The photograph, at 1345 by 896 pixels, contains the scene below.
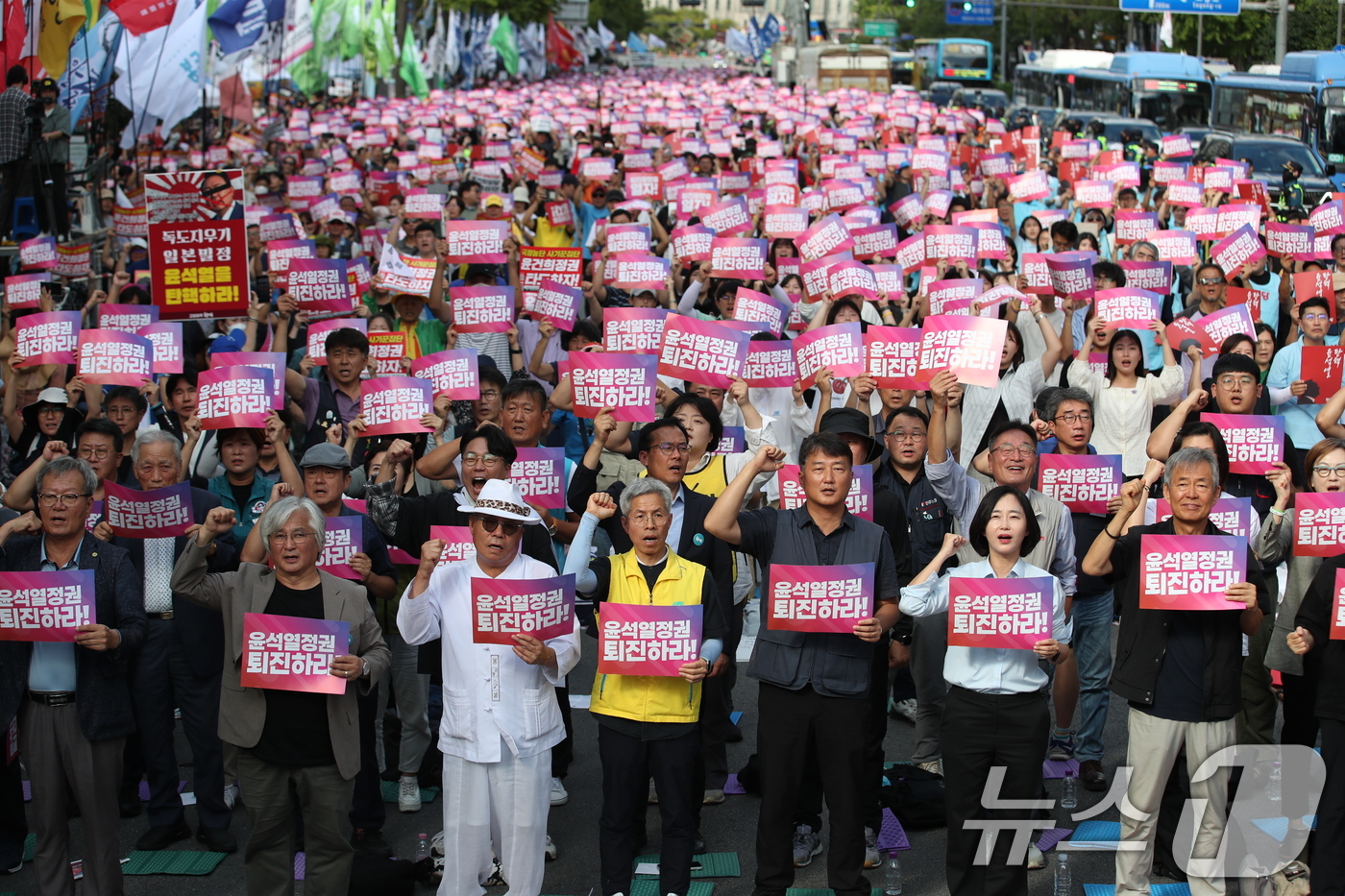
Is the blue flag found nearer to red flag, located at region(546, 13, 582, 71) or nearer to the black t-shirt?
the black t-shirt

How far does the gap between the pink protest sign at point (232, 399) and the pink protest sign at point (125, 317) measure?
230 centimetres

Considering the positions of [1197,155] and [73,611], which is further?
[1197,155]

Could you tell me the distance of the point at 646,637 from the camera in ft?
18.8

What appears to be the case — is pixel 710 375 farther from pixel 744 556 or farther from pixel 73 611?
pixel 73 611

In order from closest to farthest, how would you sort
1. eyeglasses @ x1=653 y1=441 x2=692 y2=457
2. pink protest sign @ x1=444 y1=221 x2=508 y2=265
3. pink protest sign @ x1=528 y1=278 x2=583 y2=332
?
1. eyeglasses @ x1=653 y1=441 x2=692 y2=457
2. pink protest sign @ x1=528 y1=278 x2=583 y2=332
3. pink protest sign @ x1=444 y1=221 x2=508 y2=265

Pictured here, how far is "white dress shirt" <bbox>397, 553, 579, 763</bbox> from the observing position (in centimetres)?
567

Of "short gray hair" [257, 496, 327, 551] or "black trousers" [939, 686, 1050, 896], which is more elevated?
"short gray hair" [257, 496, 327, 551]

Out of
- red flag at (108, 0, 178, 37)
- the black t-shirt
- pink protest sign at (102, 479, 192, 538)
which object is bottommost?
the black t-shirt

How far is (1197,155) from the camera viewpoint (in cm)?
2569

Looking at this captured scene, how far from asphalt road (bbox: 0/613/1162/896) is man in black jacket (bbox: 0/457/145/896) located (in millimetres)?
499

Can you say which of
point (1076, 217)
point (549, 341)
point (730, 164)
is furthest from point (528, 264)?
point (730, 164)

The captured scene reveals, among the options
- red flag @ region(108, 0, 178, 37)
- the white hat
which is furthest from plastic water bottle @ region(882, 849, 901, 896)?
red flag @ region(108, 0, 178, 37)

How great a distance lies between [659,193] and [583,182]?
10.2 ft

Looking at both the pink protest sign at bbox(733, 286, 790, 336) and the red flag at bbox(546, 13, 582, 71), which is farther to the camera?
the red flag at bbox(546, 13, 582, 71)
